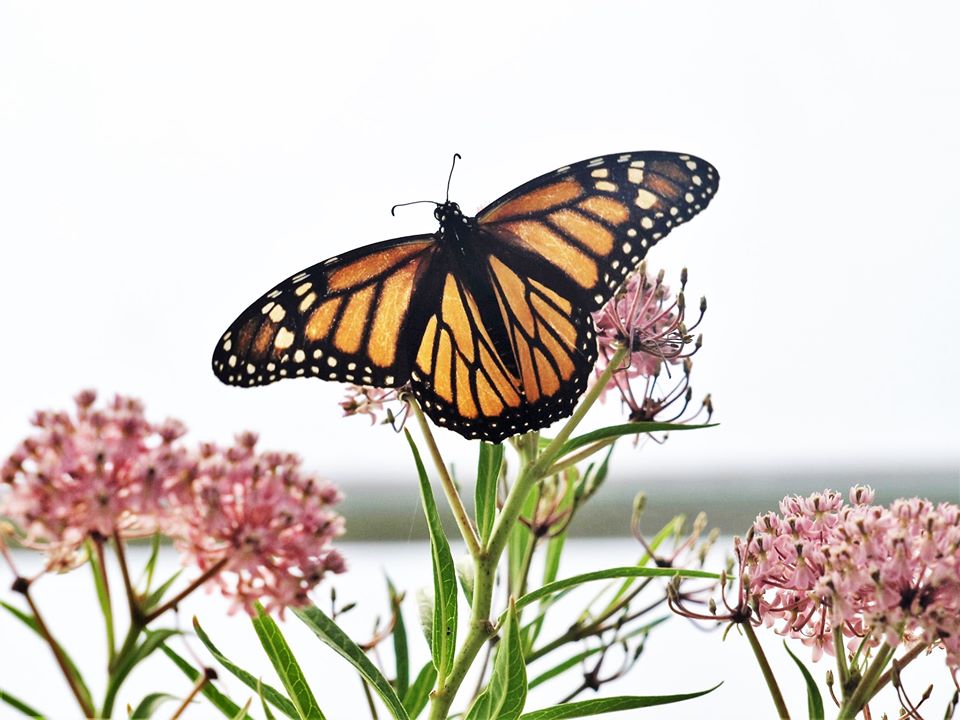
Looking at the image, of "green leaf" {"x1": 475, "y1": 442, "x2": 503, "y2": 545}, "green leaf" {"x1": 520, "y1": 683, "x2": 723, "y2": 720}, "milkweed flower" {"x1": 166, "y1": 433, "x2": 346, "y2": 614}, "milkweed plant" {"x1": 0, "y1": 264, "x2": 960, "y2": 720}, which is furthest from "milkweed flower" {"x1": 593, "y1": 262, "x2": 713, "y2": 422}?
"milkweed flower" {"x1": 166, "y1": 433, "x2": 346, "y2": 614}

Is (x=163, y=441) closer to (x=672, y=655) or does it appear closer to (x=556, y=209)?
(x=556, y=209)

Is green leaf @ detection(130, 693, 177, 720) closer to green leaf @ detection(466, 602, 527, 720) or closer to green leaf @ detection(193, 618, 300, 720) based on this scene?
green leaf @ detection(193, 618, 300, 720)

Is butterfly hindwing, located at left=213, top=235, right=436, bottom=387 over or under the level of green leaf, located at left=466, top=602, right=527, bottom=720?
over

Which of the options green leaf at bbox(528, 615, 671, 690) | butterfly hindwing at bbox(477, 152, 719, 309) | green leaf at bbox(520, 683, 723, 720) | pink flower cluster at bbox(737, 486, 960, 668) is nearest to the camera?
pink flower cluster at bbox(737, 486, 960, 668)

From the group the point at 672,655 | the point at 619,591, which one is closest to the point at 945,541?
the point at 619,591

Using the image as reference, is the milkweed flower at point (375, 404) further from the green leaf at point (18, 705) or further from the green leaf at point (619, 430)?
the green leaf at point (18, 705)

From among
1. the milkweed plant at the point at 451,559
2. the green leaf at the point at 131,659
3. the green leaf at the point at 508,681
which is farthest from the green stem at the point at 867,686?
the green leaf at the point at 131,659
